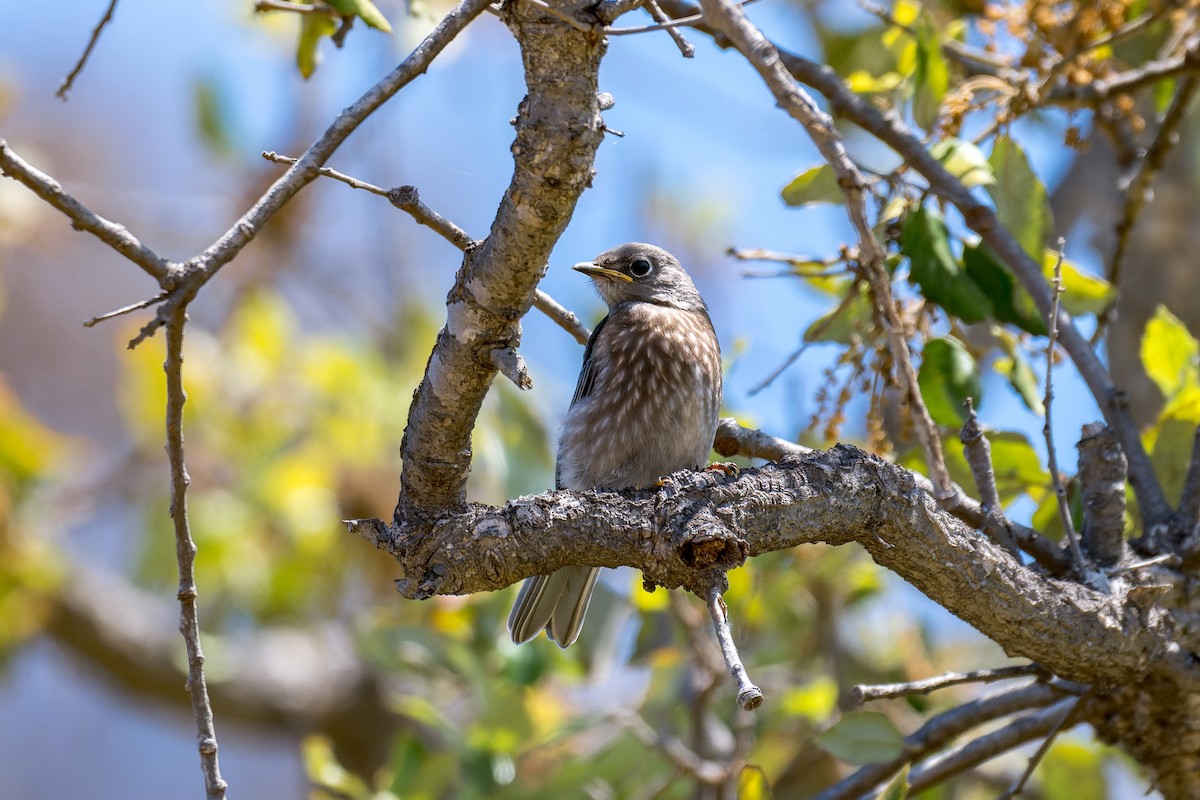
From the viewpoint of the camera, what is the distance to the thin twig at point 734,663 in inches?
75.4

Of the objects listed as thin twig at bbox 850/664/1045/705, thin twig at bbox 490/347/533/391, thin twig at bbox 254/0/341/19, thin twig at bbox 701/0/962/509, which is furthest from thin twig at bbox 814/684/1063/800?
thin twig at bbox 254/0/341/19

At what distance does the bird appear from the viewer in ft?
12.6

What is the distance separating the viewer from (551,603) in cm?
379

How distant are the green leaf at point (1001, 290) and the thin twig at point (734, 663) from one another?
1523mm

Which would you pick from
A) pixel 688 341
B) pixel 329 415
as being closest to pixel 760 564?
pixel 688 341

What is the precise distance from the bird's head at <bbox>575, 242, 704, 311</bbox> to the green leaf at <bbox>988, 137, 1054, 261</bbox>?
149cm

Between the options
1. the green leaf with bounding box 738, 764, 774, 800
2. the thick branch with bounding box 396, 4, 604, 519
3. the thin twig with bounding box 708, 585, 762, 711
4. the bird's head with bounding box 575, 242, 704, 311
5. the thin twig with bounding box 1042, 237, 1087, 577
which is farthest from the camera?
the bird's head with bounding box 575, 242, 704, 311

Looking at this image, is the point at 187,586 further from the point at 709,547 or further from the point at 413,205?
the point at 709,547

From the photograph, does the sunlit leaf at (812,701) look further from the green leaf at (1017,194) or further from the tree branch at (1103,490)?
the green leaf at (1017,194)

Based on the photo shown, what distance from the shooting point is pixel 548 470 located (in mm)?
4715

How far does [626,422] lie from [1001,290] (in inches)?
48.9

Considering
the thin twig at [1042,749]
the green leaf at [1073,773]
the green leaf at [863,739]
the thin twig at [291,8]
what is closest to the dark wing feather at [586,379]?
the green leaf at [863,739]

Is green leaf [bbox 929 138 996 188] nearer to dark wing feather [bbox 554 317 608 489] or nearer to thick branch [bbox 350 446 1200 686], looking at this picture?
thick branch [bbox 350 446 1200 686]

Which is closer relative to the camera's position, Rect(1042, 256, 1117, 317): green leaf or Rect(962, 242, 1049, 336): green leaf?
Rect(962, 242, 1049, 336): green leaf
